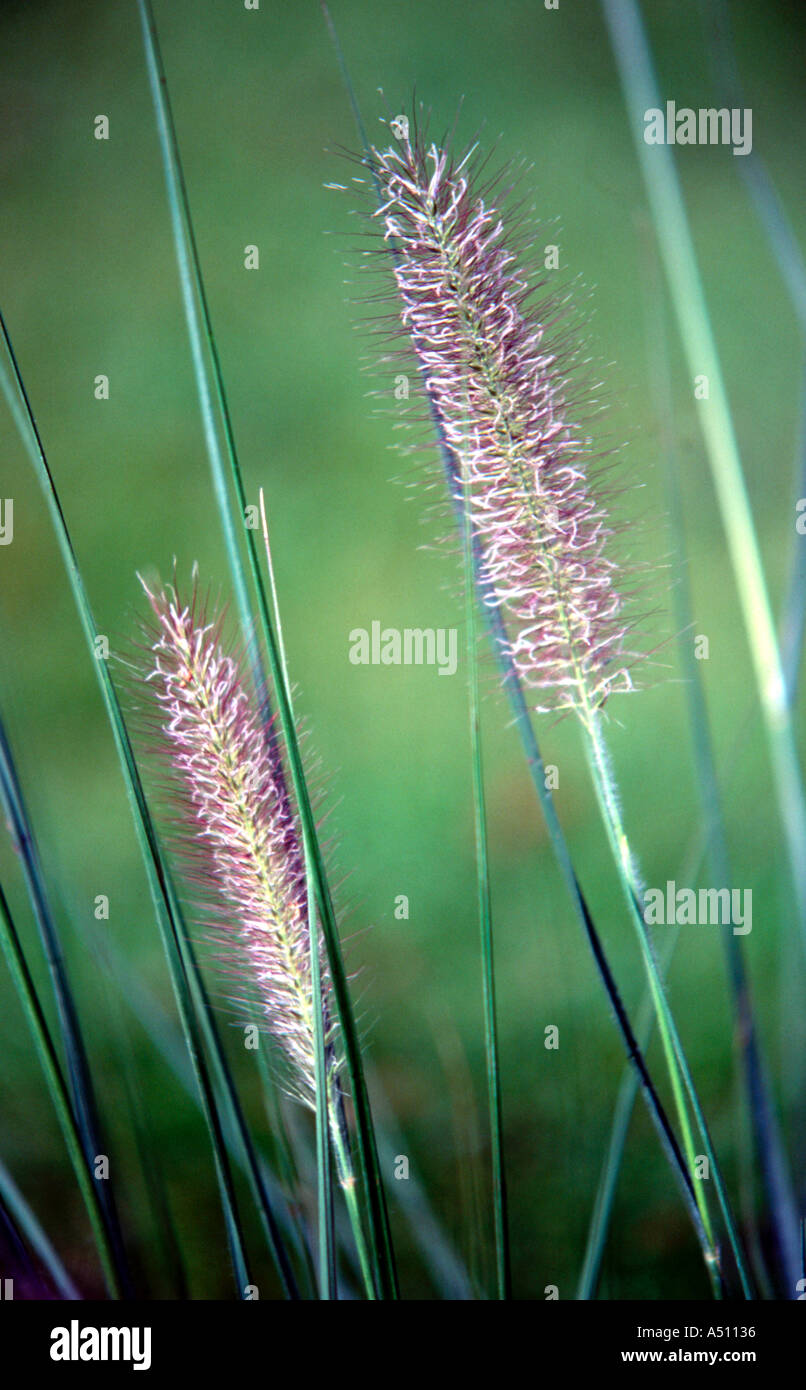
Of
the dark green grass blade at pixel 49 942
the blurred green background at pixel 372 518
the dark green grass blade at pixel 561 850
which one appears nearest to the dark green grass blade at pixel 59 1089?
the dark green grass blade at pixel 49 942

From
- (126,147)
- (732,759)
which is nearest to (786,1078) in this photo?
(732,759)

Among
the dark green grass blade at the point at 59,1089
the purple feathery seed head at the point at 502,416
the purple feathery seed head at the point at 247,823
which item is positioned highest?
the purple feathery seed head at the point at 502,416

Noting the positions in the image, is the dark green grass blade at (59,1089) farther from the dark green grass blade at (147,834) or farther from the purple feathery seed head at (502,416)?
the purple feathery seed head at (502,416)

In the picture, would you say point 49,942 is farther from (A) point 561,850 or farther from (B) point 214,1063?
(A) point 561,850

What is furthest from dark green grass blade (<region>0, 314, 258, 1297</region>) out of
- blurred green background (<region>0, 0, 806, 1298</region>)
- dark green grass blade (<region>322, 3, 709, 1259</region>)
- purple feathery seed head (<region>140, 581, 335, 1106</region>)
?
blurred green background (<region>0, 0, 806, 1298</region>)

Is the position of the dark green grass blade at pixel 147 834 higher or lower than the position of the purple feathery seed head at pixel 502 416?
lower

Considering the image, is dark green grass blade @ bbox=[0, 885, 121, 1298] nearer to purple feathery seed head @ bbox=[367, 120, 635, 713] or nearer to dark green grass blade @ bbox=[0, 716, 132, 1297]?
dark green grass blade @ bbox=[0, 716, 132, 1297]

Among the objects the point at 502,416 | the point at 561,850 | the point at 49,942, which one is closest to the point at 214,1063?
the point at 49,942
